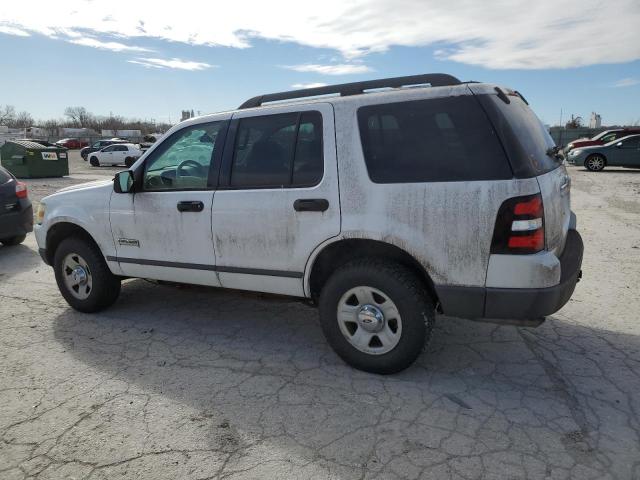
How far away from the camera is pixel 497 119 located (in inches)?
113

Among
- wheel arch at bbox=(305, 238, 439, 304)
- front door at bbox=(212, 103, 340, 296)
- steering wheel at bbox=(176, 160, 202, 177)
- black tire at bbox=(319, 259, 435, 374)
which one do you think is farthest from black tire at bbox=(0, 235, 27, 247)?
black tire at bbox=(319, 259, 435, 374)

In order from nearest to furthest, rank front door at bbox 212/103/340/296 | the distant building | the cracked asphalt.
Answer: the cracked asphalt < front door at bbox 212/103/340/296 < the distant building

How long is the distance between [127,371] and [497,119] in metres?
3.11

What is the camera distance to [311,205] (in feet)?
11.0

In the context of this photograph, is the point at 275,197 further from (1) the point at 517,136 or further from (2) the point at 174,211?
(1) the point at 517,136

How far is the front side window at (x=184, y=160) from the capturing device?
12.9ft

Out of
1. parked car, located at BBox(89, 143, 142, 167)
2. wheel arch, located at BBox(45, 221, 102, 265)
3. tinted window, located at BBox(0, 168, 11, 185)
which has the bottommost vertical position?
wheel arch, located at BBox(45, 221, 102, 265)

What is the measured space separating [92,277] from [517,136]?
393cm

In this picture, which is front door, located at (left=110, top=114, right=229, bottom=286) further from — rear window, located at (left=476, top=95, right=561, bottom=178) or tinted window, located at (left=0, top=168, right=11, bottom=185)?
tinted window, located at (left=0, top=168, right=11, bottom=185)

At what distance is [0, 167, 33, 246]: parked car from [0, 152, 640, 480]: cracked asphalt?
10.7 feet

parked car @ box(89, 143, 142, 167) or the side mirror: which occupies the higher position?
parked car @ box(89, 143, 142, 167)

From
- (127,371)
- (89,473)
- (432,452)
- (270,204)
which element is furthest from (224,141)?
(432,452)

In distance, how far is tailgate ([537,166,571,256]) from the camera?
2.86m

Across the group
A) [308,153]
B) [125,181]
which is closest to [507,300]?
[308,153]
